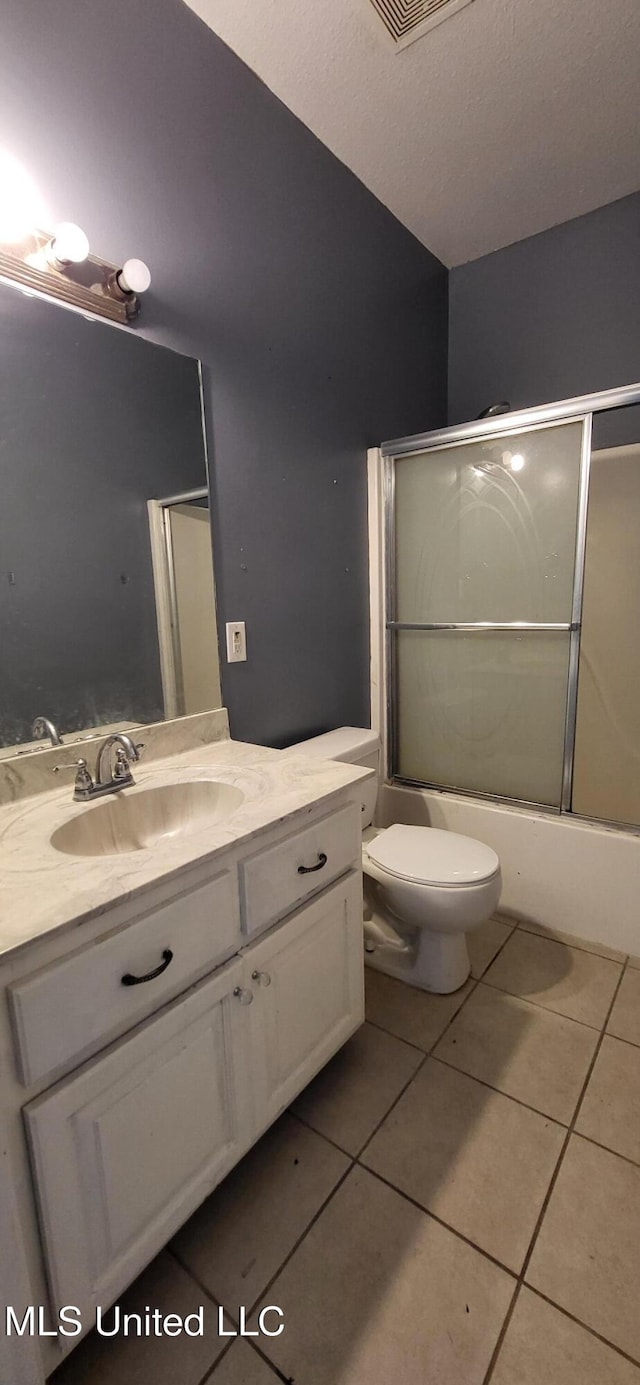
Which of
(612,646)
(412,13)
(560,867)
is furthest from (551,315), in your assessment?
(560,867)

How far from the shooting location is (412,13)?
136 centimetres

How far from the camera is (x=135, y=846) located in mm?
1168

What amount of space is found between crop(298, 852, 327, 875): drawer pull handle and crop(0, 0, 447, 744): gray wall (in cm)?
59

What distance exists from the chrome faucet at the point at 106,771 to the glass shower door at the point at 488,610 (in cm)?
134

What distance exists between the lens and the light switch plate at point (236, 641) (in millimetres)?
→ 1574

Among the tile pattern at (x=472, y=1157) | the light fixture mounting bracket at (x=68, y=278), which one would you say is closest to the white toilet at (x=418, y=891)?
the tile pattern at (x=472, y=1157)

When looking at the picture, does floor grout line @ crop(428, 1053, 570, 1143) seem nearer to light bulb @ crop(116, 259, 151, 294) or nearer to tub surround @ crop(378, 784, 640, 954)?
tub surround @ crop(378, 784, 640, 954)

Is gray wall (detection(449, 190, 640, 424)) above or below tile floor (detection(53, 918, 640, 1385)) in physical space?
above

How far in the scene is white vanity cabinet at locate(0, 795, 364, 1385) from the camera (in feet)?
2.34

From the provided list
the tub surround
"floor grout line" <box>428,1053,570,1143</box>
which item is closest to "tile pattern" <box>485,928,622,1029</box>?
the tub surround

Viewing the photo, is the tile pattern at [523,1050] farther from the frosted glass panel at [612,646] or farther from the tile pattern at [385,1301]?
the frosted glass panel at [612,646]

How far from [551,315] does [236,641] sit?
195 cm

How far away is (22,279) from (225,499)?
0.62m

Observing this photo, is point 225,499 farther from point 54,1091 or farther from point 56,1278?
point 56,1278
